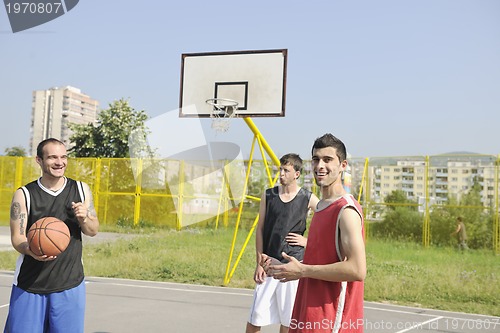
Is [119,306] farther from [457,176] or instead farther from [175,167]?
[175,167]

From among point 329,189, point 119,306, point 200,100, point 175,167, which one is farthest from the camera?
point 175,167

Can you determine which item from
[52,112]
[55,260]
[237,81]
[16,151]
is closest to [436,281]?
[237,81]

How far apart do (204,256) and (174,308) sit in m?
4.99

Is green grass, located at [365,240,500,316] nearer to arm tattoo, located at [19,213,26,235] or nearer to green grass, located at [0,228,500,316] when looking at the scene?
green grass, located at [0,228,500,316]

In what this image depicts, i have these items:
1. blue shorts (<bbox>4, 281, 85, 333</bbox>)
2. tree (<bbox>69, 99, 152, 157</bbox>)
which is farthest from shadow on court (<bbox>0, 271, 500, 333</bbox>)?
tree (<bbox>69, 99, 152, 157</bbox>)

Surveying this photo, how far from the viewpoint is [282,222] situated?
17.6 ft

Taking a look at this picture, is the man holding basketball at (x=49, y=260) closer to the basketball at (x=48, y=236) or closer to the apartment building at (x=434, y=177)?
the basketball at (x=48, y=236)

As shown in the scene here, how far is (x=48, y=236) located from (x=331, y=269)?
2.03 m

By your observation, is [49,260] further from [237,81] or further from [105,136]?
[105,136]

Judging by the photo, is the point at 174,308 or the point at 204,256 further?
the point at 204,256

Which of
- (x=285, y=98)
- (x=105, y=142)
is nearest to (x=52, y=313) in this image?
(x=285, y=98)

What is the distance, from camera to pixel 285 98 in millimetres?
9555

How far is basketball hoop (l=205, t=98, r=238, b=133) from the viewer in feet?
32.3

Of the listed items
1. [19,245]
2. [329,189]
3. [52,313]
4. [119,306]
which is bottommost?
[119,306]
